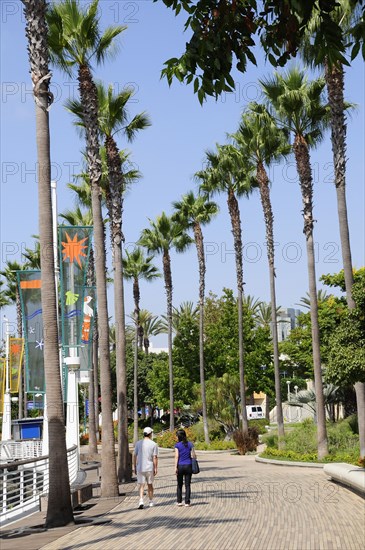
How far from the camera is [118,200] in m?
31.0

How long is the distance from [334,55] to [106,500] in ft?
51.8

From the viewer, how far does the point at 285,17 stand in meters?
7.75

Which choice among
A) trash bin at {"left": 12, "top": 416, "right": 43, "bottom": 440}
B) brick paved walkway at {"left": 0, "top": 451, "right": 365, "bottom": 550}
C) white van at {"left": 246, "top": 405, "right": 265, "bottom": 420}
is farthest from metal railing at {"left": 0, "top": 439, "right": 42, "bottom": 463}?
white van at {"left": 246, "top": 405, "right": 265, "bottom": 420}

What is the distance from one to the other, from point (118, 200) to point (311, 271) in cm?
786

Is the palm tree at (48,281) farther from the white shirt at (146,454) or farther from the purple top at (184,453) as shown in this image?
the purple top at (184,453)

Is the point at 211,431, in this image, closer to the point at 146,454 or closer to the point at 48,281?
the point at 146,454

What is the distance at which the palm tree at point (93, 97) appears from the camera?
2264cm

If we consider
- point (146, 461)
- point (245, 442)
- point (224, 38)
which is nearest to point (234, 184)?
point (245, 442)

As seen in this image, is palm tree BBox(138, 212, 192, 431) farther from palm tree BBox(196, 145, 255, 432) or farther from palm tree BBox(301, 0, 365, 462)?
palm tree BBox(301, 0, 365, 462)

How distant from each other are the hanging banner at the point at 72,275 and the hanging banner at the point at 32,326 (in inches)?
82.4

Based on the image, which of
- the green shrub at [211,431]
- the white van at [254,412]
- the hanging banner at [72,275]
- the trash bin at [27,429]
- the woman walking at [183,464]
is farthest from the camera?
the white van at [254,412]

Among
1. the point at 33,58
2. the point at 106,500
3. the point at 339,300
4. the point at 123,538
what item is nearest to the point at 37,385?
the point at 106,500

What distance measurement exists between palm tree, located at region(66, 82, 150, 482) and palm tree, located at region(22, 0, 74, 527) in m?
8.60

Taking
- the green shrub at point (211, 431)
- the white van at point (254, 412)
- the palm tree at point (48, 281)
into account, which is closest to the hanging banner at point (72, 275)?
the palm tree at point (48, 281)
